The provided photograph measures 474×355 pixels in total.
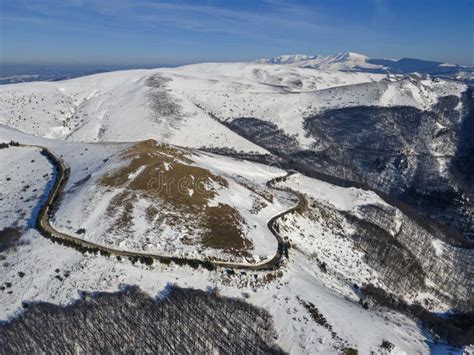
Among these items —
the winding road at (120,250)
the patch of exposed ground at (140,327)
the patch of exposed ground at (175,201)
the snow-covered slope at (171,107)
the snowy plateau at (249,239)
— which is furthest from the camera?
the snow-covered slope at (171,107)

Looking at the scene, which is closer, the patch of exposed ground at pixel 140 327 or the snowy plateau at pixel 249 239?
the patch of exposed ground at pixel 140 327

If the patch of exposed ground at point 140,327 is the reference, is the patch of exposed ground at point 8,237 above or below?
above

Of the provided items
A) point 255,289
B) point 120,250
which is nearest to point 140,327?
point 120,250

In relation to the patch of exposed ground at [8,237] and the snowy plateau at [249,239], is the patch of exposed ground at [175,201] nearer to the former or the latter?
the snowy plateau at [249,239]

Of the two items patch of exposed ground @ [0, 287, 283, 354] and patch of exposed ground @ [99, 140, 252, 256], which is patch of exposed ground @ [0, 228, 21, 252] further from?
patch of exposed ground @ [0, 287, 283, 354]

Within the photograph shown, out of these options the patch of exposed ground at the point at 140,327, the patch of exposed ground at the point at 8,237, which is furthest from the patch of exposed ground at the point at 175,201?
the patch of exposed ground at the point at 8,237

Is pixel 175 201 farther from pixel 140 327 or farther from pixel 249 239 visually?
pixel 140 327
